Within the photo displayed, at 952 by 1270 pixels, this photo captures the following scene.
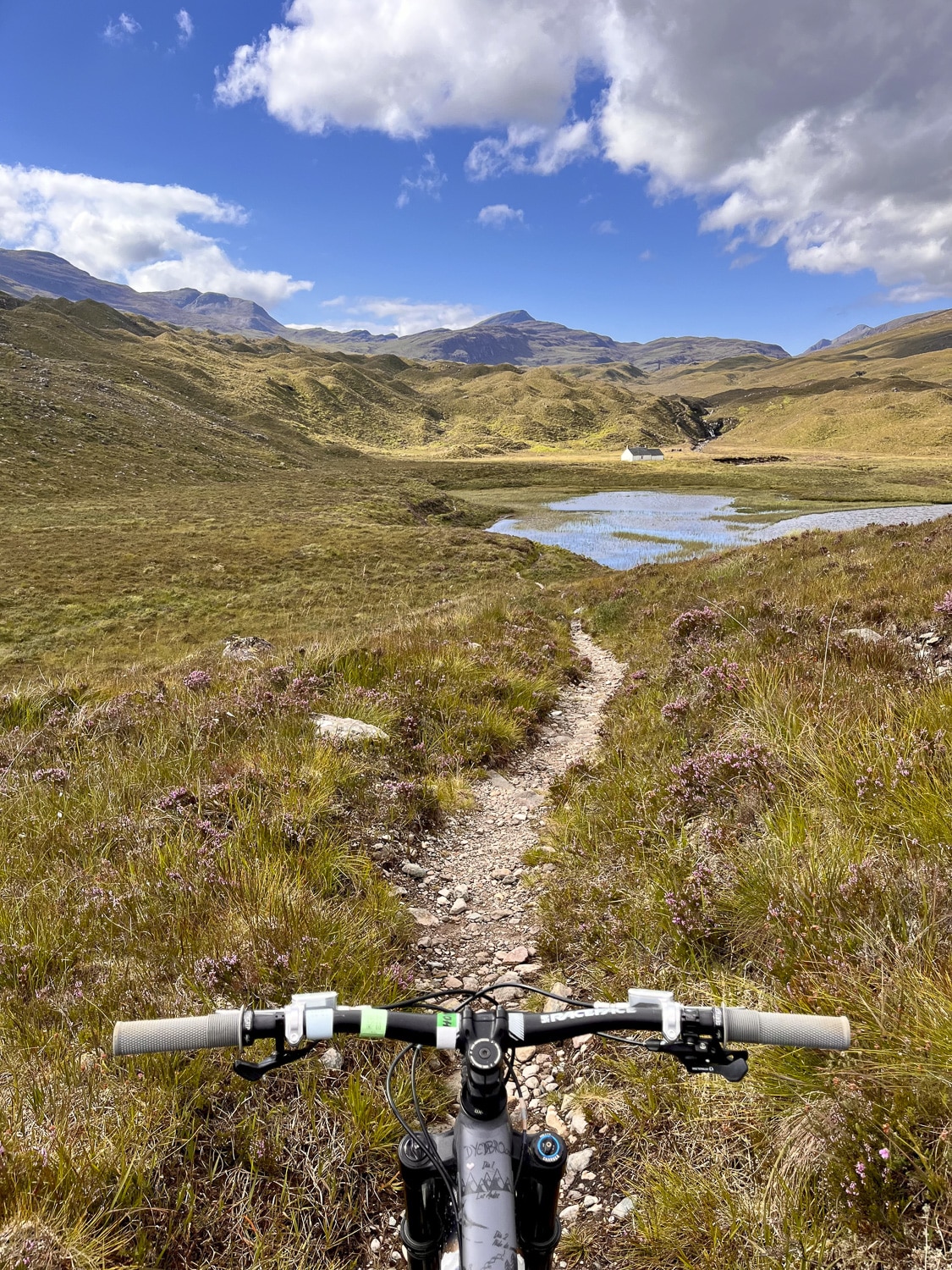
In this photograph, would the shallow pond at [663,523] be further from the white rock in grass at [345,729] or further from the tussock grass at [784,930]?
the tussock grass at [784,930]

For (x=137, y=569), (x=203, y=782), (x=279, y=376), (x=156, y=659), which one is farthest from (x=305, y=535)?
(x=279, y=376)

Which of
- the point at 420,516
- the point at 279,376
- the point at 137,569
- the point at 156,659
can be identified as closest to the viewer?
the point at 156,659

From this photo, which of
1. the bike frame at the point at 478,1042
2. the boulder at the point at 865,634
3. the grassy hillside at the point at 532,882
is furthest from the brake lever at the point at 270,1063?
the boulder at the point at 865,634

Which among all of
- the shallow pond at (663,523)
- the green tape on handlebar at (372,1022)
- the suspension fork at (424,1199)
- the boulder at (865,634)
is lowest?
the suspension fork at (424,1199)

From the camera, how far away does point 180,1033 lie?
1691 mm

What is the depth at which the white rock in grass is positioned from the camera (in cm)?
717

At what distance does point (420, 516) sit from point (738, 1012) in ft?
211

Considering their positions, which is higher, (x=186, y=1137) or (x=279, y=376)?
(x=279, y=376)

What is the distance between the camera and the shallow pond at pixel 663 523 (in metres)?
40.5

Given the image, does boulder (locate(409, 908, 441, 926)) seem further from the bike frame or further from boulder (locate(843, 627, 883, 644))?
boulder (locate(843, 627, 883, 644))

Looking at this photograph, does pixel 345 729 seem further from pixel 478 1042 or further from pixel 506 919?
pixel 478 1042

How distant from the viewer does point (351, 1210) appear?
2.77 meters

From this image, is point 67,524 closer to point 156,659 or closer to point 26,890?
point 156,659

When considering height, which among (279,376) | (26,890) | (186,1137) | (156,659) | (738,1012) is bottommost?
(156,659)
